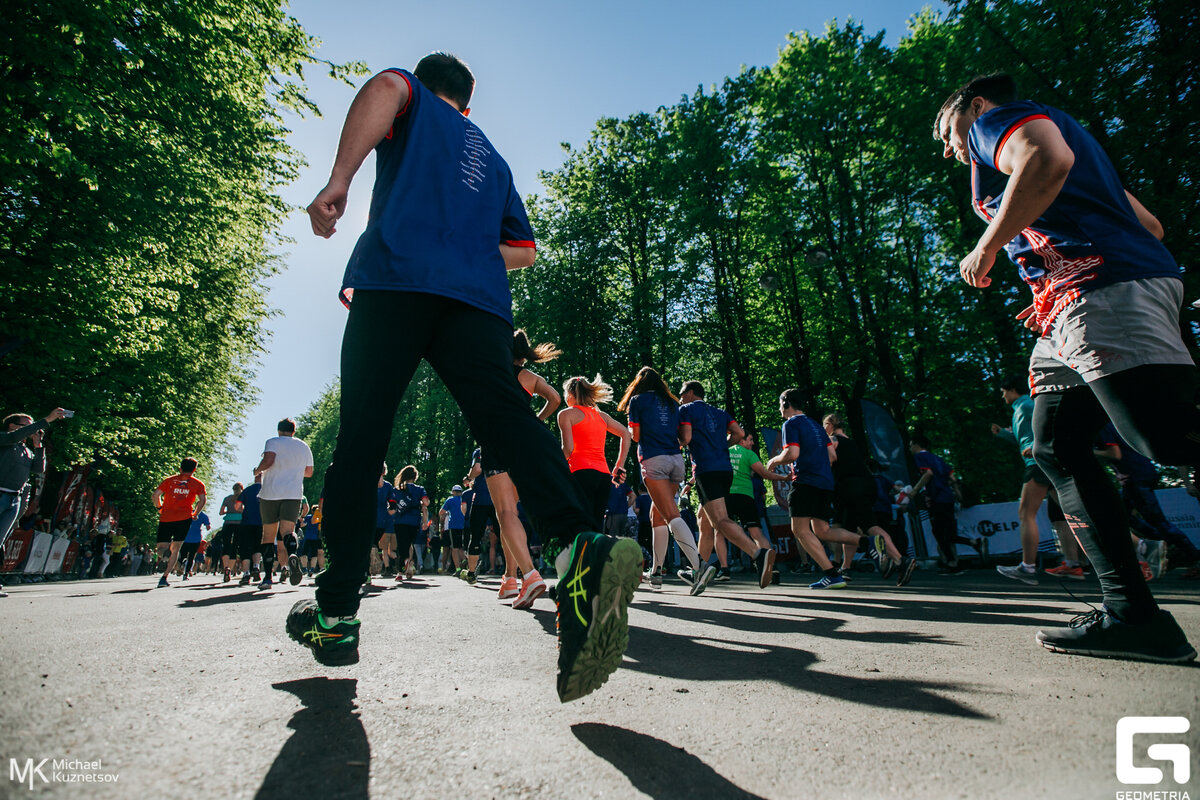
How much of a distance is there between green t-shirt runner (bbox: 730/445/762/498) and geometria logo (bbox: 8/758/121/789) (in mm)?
9689

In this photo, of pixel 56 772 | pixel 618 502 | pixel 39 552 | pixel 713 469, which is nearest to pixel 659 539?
pixel 713 469

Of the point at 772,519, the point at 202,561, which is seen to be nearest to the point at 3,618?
the point at 772,519

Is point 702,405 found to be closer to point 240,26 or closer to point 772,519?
point 772,519

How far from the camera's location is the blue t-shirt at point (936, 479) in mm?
11828

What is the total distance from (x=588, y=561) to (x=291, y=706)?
95 centimetres

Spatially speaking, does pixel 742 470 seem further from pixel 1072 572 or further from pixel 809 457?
pixel 1072 572

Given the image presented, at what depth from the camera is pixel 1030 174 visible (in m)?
2.42

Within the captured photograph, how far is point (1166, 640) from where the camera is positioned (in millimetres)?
2342

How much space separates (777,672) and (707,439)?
537 centimetres

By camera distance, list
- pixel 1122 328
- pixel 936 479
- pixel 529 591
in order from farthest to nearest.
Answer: pixel 936 479 < pixel 529 591 < pixel 1122 328

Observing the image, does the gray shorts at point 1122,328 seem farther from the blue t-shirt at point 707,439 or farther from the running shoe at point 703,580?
the blue t-shirt at point 707,439

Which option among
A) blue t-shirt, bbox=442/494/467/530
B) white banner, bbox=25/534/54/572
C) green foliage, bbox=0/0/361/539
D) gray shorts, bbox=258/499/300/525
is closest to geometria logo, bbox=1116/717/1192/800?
gray shorts, bbox=258/499/300/525

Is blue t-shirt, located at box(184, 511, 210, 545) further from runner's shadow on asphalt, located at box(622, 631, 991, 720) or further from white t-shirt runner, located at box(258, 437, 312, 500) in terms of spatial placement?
runner's shadow on asphalt, located at box(622, 631, 991, 720)

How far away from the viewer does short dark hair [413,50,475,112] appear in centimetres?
279
